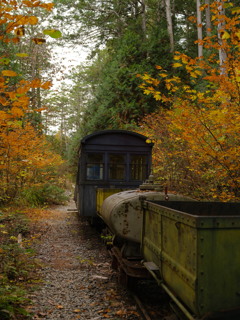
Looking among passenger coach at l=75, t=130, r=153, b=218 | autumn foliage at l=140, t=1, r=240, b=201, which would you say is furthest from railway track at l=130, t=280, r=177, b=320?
passenger coach at l=75, t=130, r=153, b=218

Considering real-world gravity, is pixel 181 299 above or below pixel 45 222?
above

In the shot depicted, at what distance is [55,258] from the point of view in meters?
7.48

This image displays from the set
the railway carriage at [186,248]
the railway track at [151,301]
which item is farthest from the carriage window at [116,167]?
the railway track at [151,301]

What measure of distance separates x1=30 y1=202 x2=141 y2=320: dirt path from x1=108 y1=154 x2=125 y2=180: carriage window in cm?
225

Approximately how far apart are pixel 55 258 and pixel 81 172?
10.9ft

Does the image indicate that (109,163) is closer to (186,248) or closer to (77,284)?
(77,284)

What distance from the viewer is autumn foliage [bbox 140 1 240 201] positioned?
6.39m

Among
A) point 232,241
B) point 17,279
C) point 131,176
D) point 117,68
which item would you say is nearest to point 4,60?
point 232,241

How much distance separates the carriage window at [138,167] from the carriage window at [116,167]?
14.3 inches

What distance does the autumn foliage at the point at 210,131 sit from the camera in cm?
639

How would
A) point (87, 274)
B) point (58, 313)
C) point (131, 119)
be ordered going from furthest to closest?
point (131, 119) → point (87, 274) → point (58, 313)

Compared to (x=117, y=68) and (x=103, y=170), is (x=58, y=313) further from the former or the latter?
(x=117, y=68)

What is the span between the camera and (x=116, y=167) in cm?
1042

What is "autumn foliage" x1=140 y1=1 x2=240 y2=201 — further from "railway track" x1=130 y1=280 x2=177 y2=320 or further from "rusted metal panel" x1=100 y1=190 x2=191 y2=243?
"railway track" x1=130 y1=280 x2=177 y2=320
